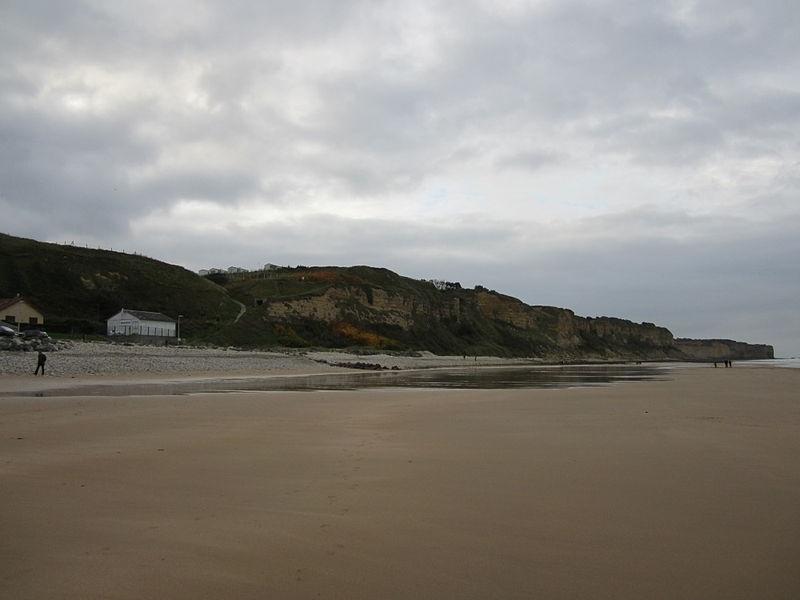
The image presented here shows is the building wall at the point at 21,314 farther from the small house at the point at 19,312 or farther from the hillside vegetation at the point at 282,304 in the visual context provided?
the hillside vegetation at the point at 282,304

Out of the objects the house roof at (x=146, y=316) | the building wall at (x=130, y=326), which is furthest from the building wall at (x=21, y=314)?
the house roof at (x=146, y=316)

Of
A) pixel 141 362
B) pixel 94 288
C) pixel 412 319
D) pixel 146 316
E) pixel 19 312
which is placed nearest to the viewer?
pixel 141 362

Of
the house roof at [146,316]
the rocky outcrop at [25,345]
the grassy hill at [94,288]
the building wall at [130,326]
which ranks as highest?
the grassy hill at [94,288]

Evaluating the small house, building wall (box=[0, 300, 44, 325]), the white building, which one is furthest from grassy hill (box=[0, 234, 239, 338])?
the small house

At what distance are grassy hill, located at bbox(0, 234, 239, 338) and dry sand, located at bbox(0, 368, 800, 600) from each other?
190ft

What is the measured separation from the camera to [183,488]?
5707 millimetres

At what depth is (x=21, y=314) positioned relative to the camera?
51000 mm

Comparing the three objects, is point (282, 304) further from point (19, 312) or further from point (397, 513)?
point (397, 513)

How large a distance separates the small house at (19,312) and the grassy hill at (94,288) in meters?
4.06

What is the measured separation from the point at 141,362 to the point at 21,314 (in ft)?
95.3

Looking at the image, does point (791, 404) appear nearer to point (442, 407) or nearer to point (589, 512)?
point (442, 407)

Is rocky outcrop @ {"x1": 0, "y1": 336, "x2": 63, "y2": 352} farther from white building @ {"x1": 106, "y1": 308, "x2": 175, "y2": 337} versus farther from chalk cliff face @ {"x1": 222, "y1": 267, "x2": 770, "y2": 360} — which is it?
chalk cliff face @ {"x1": 222, "y1": 267, "x2": 770, "y2": 360}

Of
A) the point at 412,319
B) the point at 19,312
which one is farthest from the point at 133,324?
the point at 412,319

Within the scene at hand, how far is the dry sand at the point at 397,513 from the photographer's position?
3561 mm
